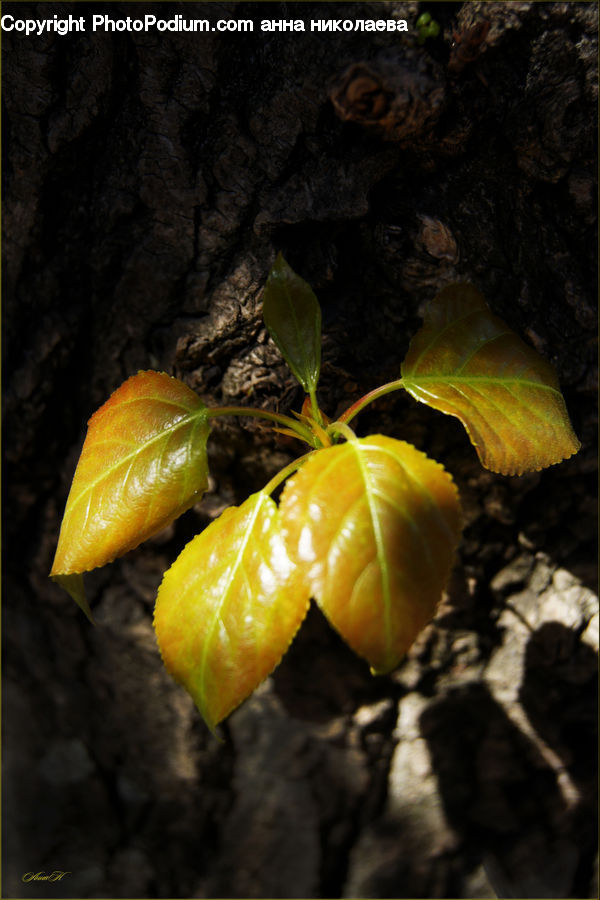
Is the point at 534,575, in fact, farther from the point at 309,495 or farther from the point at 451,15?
the point at 451,15

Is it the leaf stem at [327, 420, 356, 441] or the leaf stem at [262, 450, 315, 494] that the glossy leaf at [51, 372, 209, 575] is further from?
the leaf stem at [327, 420, 356, 441]

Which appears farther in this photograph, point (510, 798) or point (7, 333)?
point (510, 798)

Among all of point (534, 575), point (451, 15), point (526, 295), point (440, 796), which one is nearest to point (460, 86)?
point (451, 15)

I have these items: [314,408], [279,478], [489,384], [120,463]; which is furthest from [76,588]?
[489,384]

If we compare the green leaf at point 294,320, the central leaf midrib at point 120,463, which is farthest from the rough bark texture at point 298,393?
the central leaf midrib at point 120,463

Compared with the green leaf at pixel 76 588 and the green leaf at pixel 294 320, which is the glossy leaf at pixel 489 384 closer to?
the green leaf at pixel 294 320

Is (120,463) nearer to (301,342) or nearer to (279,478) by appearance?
(279,478)
